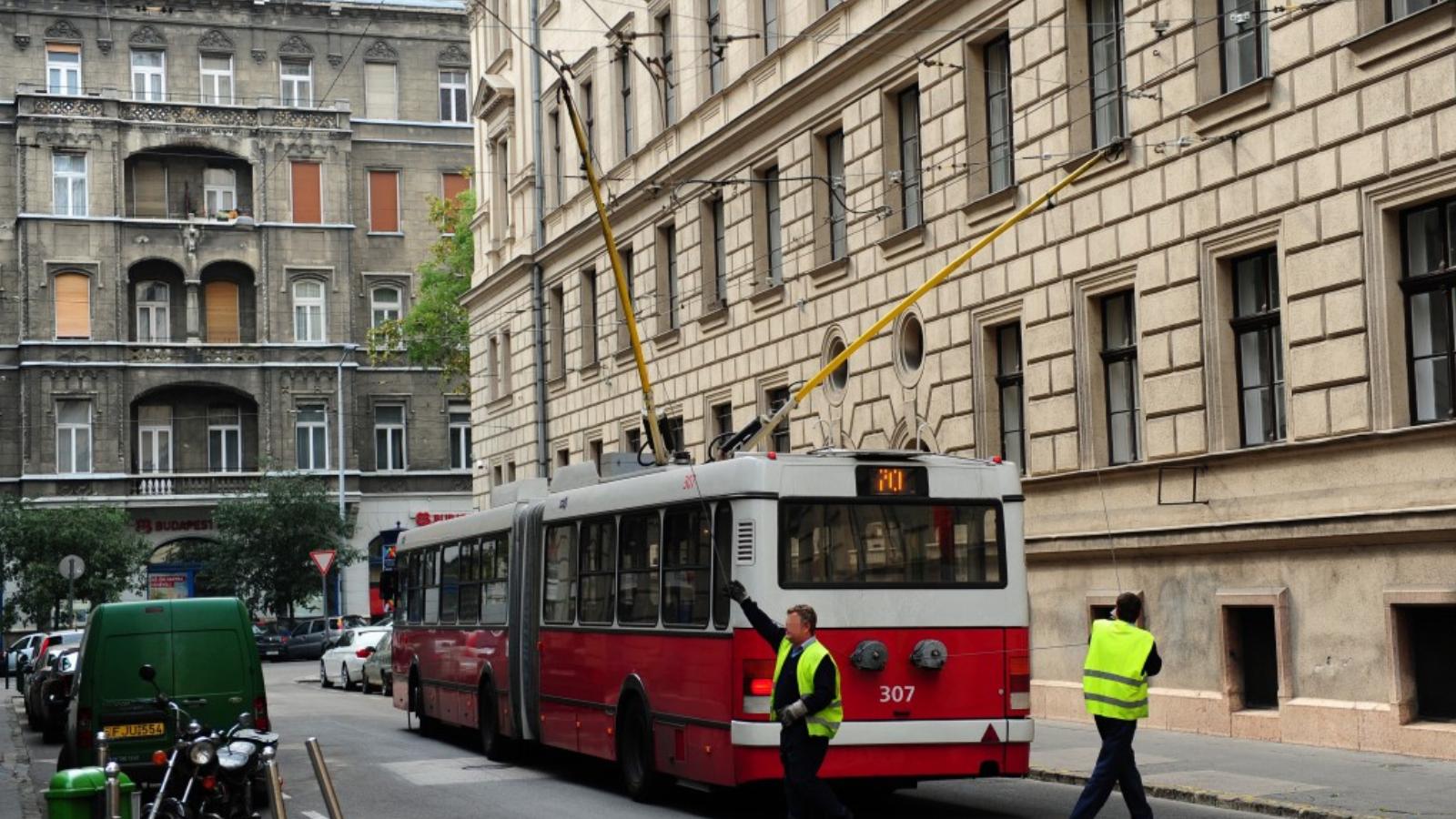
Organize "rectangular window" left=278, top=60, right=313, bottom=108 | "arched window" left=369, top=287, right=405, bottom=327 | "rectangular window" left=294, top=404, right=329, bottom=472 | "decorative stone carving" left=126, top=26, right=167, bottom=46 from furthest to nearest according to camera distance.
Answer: "arched window" left=369, top=287, right=405, bottom=327 < "rectangular window" left=278, top=60, right=313, bottom=108 < "rectangular window" left=294, top=404, right=329, bottom=472 < "decorative stone carving" left=126, top=26, right=167, bottom=46

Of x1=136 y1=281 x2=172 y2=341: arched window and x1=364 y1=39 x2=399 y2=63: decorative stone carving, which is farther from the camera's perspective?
x1=364 y1=39 x2=399 y2=63: decorative stone carving

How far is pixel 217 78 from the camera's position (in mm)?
65500

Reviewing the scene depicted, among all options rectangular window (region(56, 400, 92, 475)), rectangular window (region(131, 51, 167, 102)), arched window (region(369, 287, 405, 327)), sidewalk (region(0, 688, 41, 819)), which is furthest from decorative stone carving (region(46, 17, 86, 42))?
sidewalk (region(0, 688, 41, 819))

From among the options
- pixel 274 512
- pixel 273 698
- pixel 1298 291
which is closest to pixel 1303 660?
pixel 1298 291

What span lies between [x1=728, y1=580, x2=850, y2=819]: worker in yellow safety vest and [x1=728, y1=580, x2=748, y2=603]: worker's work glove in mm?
1022

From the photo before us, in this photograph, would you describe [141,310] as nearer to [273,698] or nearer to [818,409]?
[273,698]

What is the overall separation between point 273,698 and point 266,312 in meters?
28.9

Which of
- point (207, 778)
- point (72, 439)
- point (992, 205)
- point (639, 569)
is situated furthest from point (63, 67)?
point (207, 778)

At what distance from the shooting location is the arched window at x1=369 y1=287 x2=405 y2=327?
220 feet

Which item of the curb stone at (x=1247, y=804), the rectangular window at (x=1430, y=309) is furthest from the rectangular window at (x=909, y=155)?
the curb stone at (x=1247, y=804)

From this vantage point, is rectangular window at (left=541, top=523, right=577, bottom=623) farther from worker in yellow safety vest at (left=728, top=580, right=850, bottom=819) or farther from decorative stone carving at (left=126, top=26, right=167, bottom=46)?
decorative stone carving at (left=126, top=26, right=167, bottom=46)

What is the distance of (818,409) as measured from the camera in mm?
30484

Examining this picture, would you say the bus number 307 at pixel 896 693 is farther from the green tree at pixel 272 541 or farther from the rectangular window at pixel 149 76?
the rectangular window at pixel 149 76

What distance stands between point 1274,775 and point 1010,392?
30.9ft
